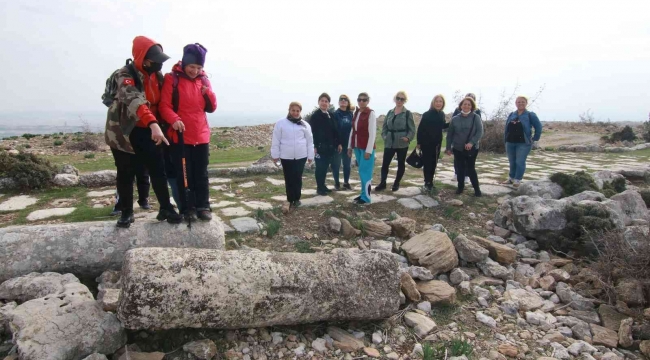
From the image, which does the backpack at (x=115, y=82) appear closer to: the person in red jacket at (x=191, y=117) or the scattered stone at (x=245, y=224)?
the person in red jacket at (x=191, y=117)

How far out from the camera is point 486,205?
6820 millimetres

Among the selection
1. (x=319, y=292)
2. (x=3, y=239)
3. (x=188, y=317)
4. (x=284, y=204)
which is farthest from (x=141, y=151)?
(x=284, y=204)

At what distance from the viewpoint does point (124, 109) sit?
3.62 m

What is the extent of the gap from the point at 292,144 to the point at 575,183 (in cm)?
522

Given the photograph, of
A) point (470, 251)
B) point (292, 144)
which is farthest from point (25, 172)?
point (470, 251)

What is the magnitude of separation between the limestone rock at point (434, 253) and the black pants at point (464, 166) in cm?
289

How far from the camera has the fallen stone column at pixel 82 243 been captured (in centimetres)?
362

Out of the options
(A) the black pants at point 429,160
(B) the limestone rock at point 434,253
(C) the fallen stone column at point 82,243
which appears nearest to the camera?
(C) the fallen stone column at point 82,243

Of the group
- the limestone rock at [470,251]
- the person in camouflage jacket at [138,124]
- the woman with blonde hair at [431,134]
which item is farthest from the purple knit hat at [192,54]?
the woman with blonde hair at [431,134]

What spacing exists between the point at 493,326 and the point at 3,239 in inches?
184

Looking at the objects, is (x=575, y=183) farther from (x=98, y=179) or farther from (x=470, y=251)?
(x=98, y=179)

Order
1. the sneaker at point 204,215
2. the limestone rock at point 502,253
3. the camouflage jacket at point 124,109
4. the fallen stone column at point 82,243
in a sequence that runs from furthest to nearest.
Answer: the limestone rock at point 502,253
the sneaker at point 204,215
the fallen stone column at point 82,243
the camouflage jacket at point 124,109

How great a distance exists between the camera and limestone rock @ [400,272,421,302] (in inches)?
149

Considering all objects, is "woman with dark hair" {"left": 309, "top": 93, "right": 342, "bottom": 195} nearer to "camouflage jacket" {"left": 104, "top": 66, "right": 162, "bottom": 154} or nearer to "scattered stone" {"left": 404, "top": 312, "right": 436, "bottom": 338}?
"camouflage jacket" {"left": 104, "top": 66, "right": 162, "bottom": 154}
